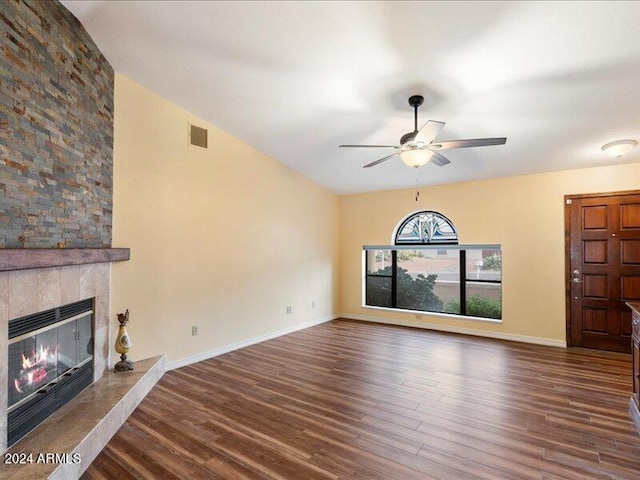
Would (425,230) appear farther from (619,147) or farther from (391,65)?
(391,65)

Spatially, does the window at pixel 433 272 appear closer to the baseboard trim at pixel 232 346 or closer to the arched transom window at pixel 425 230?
the arched transom window at pixel 425 230

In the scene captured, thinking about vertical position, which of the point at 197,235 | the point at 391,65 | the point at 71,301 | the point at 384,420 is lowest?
the point at 384,420

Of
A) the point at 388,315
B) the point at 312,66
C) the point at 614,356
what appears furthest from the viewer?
the point at 388,315

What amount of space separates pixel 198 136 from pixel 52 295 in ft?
8.23

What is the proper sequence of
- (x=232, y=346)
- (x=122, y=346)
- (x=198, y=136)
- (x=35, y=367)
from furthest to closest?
(x=232, y=346)
(x=198, y=136)
(x=122, y=346)
(x=35, y=367)

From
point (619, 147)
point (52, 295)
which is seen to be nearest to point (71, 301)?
point (52, 295)

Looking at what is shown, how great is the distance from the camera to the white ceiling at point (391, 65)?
231cm

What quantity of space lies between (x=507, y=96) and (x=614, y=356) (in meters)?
3.90

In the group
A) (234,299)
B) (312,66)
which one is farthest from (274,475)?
(312,66)

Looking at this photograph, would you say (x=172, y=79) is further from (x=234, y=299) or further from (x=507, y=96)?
(x=507, y=96)

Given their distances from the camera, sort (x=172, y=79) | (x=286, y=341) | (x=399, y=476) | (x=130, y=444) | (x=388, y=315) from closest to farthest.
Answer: (x=399, y=476), (x=130, y=444), (x=172, y=79), (x=286, y=341), (x=388, y=315)

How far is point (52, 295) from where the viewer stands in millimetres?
2520

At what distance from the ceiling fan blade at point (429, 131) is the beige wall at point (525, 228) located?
126 inches

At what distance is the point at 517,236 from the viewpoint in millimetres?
5289
